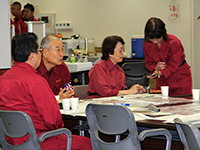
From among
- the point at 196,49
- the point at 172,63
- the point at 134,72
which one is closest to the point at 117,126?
the point at 172,63

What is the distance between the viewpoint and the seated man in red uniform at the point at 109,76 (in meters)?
3.07

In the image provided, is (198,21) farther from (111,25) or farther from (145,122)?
(145,122)

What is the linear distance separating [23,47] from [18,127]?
590 millimetres

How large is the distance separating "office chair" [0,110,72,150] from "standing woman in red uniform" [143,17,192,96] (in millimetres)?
1742

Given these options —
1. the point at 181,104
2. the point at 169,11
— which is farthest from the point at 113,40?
the point at 169,11

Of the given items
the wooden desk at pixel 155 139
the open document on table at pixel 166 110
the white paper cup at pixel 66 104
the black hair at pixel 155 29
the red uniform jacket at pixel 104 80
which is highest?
the black hair at pixel 155 29

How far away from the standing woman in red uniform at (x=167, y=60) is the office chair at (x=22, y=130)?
5.72ft

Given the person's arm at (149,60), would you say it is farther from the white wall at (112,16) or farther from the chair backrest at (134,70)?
the white wall at (112,16)

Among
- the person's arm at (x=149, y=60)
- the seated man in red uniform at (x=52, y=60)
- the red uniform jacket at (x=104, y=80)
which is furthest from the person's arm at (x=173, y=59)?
the seated man in red uniform at (x=52, y=60)

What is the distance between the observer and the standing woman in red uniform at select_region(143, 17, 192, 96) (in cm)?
324

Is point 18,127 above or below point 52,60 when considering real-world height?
below

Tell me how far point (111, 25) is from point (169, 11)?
1490 millimetres

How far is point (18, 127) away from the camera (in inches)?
70.6

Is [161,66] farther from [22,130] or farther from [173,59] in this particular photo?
[22,130]
